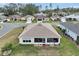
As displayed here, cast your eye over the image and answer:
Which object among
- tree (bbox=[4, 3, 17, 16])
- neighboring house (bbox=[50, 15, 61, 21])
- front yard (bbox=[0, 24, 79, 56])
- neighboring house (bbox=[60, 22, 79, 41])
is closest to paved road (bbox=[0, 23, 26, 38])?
front yard (bbox=[0, 24, 79, 56])

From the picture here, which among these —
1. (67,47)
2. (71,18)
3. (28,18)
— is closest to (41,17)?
(28,18)

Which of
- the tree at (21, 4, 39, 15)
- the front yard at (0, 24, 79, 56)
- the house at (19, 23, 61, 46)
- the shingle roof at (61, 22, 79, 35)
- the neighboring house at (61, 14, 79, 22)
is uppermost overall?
the tree at (21, 4, 39, 15)

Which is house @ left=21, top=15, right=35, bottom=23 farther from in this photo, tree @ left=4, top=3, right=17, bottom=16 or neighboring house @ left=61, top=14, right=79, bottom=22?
neighboring house @ left=61, top=14, right=79, bottom=22

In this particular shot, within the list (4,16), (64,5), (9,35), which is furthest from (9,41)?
(64,5)

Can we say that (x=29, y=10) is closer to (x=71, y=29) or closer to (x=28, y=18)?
(x=28, y=18)

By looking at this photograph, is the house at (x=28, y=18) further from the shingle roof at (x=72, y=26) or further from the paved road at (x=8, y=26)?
the shingle roof at (x=72, y=26)
